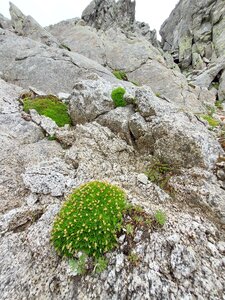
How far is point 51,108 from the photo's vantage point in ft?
51.1

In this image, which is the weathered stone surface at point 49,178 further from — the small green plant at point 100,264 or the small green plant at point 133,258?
the small green plant at point 133,258

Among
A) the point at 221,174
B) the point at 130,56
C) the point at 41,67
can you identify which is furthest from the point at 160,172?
the point at 130,56

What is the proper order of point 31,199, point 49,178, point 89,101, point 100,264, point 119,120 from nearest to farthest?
point 100,264, point 31,199, point 49,178, point 119,120, point 89,101

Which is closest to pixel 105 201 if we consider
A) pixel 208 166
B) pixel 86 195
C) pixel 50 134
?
pixel 86 195

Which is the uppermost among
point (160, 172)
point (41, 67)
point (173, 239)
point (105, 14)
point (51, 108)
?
point (105, 14)

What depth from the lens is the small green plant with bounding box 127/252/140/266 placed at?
20.2 feet

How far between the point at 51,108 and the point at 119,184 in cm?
920

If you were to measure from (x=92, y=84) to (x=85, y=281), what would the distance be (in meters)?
12.3

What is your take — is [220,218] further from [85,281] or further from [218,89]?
[218,89]

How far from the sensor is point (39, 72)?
23.7 m

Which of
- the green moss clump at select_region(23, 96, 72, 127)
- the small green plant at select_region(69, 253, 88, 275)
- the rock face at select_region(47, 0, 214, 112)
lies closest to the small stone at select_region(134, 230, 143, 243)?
the small green plant at select_region(69, 253, 88, 275)

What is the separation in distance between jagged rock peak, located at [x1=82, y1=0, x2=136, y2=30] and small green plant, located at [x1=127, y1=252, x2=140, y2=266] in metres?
59.7

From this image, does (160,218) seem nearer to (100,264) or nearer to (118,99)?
(100,264)

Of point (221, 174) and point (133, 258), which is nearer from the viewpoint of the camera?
point (133, 258)
